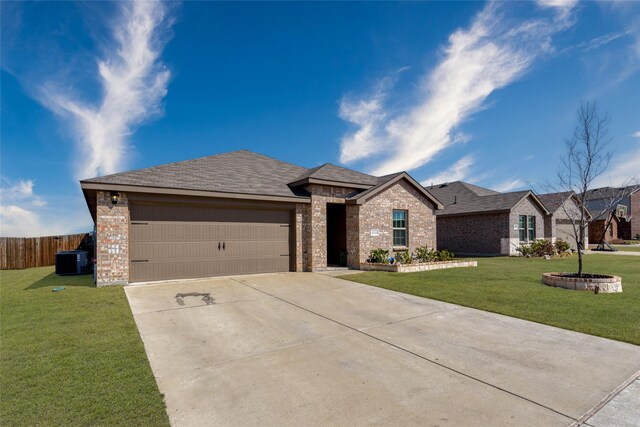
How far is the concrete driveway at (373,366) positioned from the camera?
292 centimetres

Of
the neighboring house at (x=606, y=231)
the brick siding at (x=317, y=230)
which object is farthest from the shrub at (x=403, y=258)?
the neighboring house at (x=606, y=231)

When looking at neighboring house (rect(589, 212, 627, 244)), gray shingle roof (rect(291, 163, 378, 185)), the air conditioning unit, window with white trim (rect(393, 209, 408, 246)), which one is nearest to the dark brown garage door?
gray shingle roof (rect(291, 163, 378, 185))

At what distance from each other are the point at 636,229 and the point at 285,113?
166 feet

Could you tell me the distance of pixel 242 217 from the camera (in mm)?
11336

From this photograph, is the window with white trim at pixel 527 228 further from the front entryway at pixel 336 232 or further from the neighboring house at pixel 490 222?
the front entryway at pixel 336 232

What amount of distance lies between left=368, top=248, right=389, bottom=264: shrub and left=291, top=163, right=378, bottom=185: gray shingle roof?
3064 mm

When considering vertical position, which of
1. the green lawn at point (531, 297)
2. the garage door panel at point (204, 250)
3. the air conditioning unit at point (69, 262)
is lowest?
the green lawn at point (531, 297)

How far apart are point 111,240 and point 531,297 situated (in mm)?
11535

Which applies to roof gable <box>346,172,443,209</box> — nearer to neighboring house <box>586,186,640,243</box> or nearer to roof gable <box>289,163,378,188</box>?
roof gable <box>289,163,378,188</box>

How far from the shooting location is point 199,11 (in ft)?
37.6

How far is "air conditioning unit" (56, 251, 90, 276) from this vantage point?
1249 cm

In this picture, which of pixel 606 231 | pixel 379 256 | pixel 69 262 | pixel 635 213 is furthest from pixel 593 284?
pixel 635 213

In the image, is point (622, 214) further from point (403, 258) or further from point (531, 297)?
point (531, 297)

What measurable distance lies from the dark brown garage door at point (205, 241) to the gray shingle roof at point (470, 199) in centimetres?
1503
